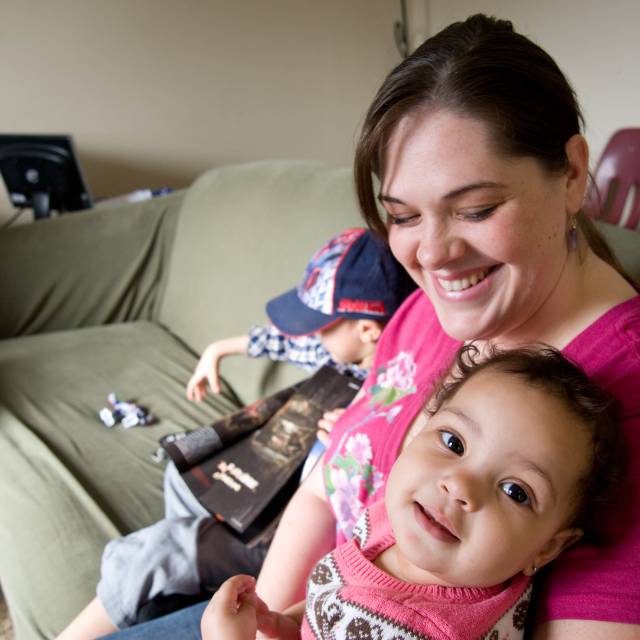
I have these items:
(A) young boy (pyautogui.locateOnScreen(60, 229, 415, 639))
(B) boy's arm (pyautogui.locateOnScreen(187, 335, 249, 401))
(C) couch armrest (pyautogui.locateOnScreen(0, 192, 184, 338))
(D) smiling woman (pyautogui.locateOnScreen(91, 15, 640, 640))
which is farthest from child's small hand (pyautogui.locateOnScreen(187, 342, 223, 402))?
(C) couch armrest (pyautogui.locateOnScreen(0, 192, 184, 338))

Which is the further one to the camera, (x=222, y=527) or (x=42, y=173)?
(x=42, y=173)

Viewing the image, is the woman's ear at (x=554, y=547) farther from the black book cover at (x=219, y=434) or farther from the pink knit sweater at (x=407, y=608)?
the black book cover at (x=219, y=434)

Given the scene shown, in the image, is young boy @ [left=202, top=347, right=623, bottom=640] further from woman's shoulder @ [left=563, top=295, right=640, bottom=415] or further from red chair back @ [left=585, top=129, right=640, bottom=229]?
red chair back @ [left=585, top=129, right=640, bottom=229]

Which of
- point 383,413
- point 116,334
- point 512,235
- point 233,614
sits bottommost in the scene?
point 116,334

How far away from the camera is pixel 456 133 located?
2.33ft

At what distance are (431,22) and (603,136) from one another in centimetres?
115

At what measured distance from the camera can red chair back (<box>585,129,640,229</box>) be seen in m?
1.64

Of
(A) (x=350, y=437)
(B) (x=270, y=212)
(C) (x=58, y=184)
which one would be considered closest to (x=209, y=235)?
(B) (x=270, y=212)

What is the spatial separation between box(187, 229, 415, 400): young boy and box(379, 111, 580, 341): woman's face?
1.27 feet

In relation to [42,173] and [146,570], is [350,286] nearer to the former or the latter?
[146,570]

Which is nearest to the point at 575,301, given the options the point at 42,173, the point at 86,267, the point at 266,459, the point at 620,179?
the point at 266,459

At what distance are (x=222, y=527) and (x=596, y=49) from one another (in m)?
1.91

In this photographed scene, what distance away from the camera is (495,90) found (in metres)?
0.70

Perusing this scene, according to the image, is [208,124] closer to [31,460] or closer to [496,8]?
[496,8]
